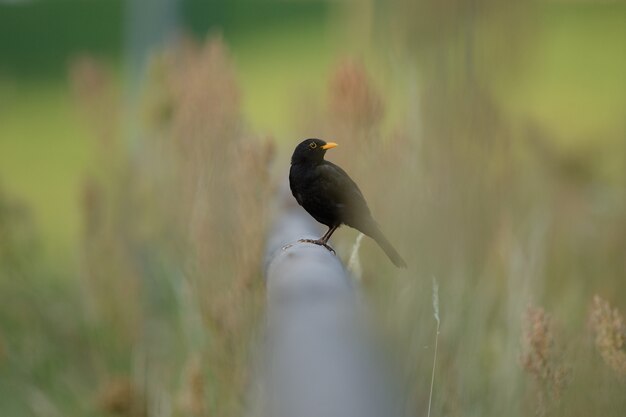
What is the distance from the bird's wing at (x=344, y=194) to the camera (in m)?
0.71

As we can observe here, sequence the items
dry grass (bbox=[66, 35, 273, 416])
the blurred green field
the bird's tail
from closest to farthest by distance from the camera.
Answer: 1. the bird's tail
2. dry grass (bbox=[66, 35, 273, 416])
3. the blurred green field

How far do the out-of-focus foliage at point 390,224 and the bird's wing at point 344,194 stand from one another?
0.07 meters

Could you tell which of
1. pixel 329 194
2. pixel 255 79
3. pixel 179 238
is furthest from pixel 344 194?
pixel 255 79

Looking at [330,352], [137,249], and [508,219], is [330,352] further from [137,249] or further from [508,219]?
[137,249]

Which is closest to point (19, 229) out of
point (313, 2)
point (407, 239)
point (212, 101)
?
point (212, 101)

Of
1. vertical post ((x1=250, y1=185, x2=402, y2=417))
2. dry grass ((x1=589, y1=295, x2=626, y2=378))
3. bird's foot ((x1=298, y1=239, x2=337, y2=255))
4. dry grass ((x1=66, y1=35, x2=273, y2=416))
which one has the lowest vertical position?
dry grass ((x1=66, y1=35, x2=273, y2=416))

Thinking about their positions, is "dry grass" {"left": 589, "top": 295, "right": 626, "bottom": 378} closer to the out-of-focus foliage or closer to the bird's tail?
the out-of-focus foliage

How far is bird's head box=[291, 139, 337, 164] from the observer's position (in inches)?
30.0

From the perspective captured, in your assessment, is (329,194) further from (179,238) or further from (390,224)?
(179,238)

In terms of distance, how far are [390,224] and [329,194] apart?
0.66 ft

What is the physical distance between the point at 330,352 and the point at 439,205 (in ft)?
1.27

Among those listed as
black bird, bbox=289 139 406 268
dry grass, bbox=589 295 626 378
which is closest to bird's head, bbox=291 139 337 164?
black bird, bbox=289 139 406 268

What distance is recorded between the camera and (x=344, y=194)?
0.72 meters

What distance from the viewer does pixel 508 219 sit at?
1559 mm
